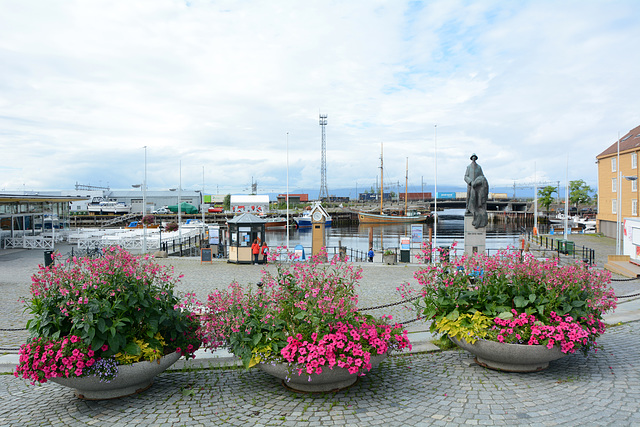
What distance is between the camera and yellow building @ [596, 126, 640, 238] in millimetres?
38375

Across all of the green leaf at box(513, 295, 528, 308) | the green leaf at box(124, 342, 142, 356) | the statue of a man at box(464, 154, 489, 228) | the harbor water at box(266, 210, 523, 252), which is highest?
the statue of a man at box(464, 154, 489, 228)

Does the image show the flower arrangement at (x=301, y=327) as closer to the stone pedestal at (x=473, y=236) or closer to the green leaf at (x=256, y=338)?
the green leaf at (x=256, y=338)

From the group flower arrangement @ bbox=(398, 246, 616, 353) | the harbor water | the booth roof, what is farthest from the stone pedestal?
the harbor water

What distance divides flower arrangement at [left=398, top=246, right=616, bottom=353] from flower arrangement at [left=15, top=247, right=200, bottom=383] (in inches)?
144

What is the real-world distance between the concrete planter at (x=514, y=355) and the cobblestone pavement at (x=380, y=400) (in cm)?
14

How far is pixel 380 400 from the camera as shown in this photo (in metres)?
5.57

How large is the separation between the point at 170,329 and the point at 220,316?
709 millimetres

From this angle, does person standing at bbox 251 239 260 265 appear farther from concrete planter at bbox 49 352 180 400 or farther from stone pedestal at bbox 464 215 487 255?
concrete planter at bbox 49 352 180 400

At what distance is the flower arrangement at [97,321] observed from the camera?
16.7 ft

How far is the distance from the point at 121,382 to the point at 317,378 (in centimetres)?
238

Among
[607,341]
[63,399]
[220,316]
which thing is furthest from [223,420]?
[607,341]

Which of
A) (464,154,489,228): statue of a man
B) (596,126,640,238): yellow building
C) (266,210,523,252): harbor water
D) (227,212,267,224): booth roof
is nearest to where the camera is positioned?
(464,154,489,228): statue of a man

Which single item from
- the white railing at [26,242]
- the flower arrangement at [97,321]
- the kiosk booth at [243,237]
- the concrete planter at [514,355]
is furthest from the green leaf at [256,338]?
the white railing at [26,242]

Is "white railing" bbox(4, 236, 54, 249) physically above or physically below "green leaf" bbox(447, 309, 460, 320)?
below
